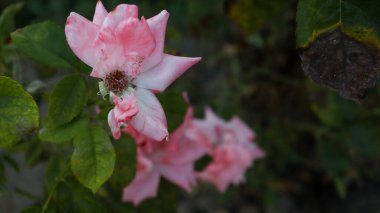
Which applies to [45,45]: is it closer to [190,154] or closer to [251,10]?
[190,154]

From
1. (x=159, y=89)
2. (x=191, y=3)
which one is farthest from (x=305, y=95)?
(x=159, y=89)

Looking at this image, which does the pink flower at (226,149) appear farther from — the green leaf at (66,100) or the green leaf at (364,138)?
the green leaf at (66,100)

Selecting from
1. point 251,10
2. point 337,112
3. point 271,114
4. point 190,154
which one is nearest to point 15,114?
point 190,154

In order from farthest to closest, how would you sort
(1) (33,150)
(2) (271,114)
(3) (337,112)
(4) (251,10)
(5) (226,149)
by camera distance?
(2) (271,114)
(3) (337,112)
(5) (226,149)
(4) (251,10)
(1) (33,150)

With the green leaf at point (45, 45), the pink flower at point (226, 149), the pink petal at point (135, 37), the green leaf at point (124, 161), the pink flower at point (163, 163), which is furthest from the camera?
the pink flower at point (226, 149)

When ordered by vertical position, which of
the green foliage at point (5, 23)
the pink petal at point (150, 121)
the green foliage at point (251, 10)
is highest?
the pink petal at point (150, 121)

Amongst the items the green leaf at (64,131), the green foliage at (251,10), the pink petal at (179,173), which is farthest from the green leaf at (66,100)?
the green foliage at (251,10)
